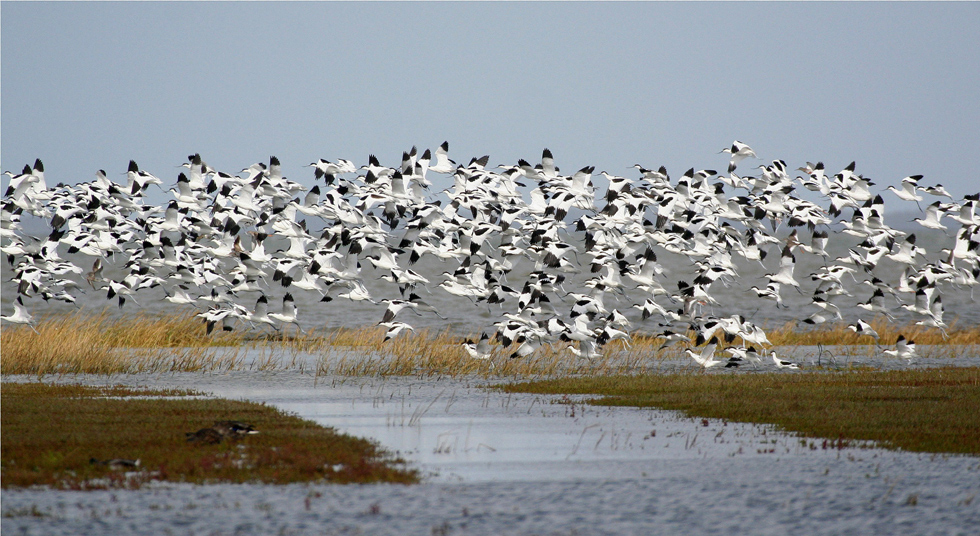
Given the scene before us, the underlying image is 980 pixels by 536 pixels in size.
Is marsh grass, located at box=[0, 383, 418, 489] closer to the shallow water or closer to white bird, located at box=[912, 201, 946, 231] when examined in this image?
the shallow water

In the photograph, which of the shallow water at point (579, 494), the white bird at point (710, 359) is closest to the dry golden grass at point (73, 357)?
the shallow water at point (579, 494)

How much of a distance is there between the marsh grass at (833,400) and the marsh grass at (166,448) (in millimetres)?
6895

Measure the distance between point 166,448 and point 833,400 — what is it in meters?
13.0

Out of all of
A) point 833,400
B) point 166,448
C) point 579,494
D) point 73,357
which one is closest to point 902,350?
point 833,400

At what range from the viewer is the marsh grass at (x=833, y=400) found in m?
17.1

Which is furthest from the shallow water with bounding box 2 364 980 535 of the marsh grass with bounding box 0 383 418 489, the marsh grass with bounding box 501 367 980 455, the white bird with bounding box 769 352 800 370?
the white bird with bounding box 769 352 800 370

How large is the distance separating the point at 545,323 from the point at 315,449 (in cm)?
1358

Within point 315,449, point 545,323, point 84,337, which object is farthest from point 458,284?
point 315,449

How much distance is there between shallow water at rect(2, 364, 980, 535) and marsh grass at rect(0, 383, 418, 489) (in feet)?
1.69

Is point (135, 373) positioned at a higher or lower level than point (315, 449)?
lower

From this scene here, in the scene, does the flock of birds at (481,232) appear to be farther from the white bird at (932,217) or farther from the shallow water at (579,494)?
the shallow water at (579,494)

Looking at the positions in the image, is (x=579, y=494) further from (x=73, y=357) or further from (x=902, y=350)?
(x=902, y=350)

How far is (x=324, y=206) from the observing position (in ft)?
95.9

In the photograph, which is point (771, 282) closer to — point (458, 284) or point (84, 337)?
point (458, 284)
